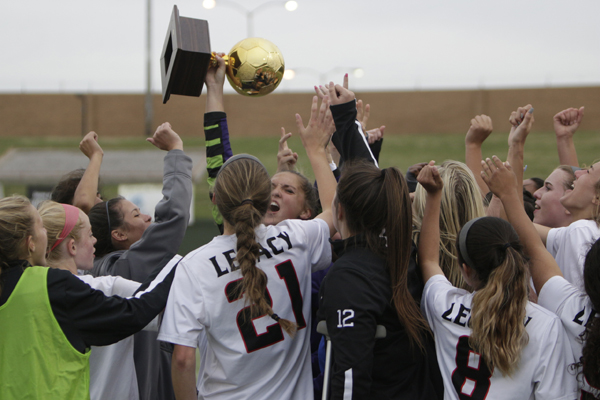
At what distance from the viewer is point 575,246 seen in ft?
9.14

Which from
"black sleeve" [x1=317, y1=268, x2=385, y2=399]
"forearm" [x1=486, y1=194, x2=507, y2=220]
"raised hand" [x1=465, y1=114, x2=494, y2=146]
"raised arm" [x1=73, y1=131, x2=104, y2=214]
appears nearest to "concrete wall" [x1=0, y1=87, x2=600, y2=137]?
"raised hand" [x1=465, y1=114, x2=494, y2=146]

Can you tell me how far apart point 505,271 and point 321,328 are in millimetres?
739

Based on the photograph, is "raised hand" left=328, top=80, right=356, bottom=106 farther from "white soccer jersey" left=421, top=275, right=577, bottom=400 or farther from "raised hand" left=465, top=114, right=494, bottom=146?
"raised hand" left=465, top=114, right=494, bottom=146

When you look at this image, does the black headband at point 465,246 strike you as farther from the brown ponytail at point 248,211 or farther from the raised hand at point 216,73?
the raised hand at point 216,73

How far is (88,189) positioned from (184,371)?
176 centimetres

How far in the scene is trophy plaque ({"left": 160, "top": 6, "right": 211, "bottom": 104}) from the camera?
2.78 meters

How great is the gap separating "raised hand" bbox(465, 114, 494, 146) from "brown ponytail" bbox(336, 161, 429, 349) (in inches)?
65.1

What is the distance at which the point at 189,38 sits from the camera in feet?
9.16

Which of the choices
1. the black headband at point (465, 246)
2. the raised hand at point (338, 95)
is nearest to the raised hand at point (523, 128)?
the raised hand at point (338, 95)

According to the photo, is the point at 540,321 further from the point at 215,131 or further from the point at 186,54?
the point at 186,54

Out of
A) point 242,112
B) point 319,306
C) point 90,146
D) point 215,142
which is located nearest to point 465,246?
point 319,306

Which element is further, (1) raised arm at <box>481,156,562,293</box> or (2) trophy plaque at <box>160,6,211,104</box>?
(2) trophy plaque at <box>160,6,211,104</box>

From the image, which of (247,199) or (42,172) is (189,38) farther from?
(42,172)

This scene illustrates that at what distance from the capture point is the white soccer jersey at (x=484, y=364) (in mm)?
2051
